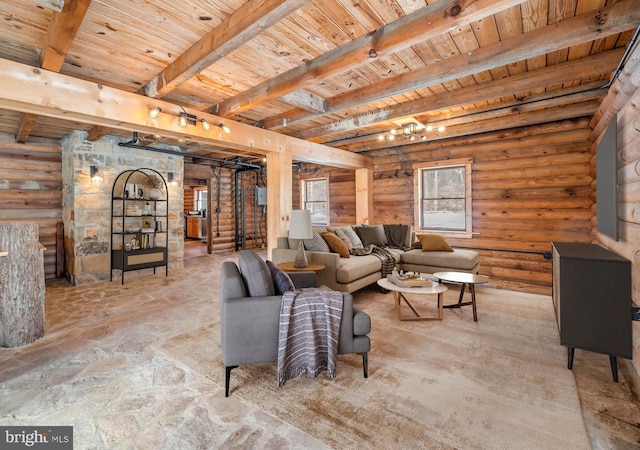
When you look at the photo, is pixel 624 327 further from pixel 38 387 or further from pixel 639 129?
pixel 38 387

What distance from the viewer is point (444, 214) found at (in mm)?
6008

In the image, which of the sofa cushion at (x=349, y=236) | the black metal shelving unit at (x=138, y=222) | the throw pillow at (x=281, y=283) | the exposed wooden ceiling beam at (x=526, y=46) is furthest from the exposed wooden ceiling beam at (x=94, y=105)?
the black metal shelving unit at (x=138, y=222)

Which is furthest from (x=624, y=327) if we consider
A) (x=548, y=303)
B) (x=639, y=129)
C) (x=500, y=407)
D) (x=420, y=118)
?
(x=420, y=118)

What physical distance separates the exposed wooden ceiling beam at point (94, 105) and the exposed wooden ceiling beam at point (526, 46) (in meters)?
1.99

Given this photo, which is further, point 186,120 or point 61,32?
point 186,120

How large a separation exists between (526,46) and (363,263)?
111 inches

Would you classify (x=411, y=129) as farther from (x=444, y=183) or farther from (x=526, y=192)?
(x=526, y=192)

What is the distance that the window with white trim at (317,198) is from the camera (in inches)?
314

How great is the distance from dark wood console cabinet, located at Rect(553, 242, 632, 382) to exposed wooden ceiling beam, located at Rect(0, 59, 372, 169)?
3.89m

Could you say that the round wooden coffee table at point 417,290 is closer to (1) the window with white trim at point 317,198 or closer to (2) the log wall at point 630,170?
(2) the log wall at point 630,170

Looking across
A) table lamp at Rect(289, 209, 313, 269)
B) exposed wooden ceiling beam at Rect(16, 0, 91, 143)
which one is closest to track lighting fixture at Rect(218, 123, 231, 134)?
table lamp at Rect(289, 209, 313, 269)

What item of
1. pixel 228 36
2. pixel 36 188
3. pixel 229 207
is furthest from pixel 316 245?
pixel 229 207

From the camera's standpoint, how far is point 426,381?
84.5 inches

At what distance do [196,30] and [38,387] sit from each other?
9.32 ft
